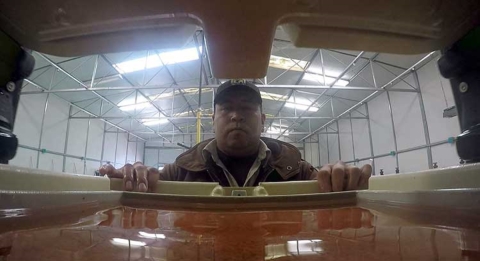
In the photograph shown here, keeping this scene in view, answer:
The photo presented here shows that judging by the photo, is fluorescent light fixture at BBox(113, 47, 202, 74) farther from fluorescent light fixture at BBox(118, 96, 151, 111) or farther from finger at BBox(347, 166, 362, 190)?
finger at BBox(347, 166, 362, 190)

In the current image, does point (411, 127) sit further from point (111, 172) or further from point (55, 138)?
point (55, 138)

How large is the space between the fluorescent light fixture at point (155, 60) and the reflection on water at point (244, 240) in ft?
11.9

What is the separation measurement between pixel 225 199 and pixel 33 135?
4648 mm

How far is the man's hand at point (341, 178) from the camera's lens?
0.64m

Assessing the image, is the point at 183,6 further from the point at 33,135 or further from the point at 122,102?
the point at 122,102

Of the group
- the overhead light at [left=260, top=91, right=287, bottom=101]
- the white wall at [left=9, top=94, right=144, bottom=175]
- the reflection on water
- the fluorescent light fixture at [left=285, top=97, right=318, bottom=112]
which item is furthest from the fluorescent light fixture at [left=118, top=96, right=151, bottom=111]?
the reflection on water

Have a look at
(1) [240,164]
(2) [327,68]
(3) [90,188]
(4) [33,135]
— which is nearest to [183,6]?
(3) [90,188]

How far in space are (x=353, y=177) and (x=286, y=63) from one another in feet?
11.7

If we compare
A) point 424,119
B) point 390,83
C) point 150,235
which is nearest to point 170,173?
point 150,235

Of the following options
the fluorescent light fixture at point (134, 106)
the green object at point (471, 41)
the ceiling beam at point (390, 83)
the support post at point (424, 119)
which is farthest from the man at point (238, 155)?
the fluorescent light fixture at point (134, 106)

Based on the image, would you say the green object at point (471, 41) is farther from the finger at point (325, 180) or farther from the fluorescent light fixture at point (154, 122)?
the fluorescent light fixture at point (154, 122)

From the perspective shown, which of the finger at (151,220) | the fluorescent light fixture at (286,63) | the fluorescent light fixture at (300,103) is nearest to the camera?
the finger at (151,220)

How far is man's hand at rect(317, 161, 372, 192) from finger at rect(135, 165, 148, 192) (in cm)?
43

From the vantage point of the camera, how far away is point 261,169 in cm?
92
